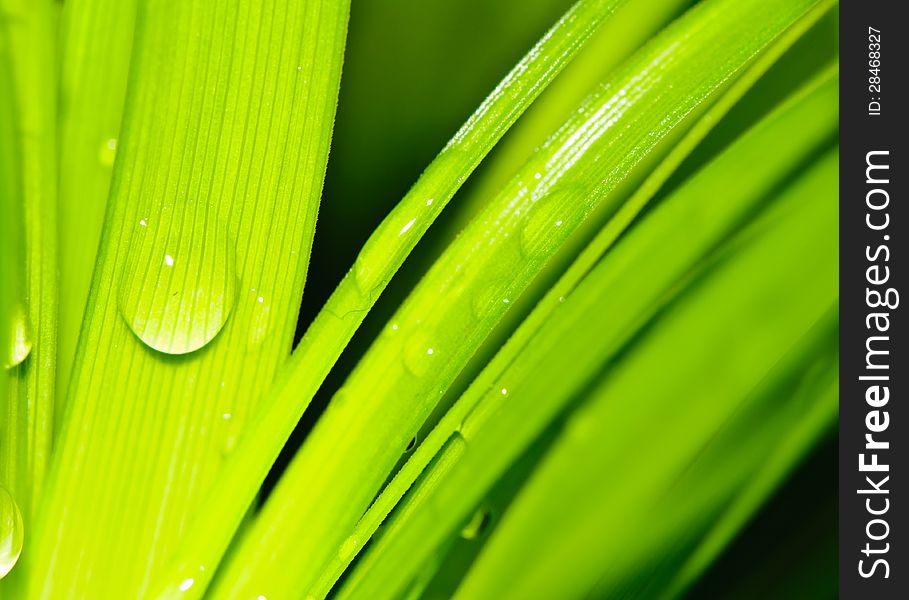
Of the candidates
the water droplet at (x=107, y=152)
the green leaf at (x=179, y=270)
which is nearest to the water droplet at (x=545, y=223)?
the green leaf at (x=179, y=270)

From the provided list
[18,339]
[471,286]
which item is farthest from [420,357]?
[18,339]

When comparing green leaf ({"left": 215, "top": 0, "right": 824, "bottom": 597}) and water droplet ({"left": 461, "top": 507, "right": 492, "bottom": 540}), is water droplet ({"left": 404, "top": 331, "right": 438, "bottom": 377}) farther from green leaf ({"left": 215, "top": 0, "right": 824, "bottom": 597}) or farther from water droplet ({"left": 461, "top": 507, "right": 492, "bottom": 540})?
water droplet ({"left": 461, "top": 507, "right": 492, "bottom": 540})

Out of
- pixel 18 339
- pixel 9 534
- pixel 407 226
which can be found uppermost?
pixel 407 226

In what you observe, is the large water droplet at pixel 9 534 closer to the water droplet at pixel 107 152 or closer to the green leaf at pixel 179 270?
the green leaf at pixel 179 270

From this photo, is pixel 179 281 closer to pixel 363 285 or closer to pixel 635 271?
pixel 363 285

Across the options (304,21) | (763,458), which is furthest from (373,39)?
(763,458)

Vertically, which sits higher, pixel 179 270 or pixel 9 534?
pixel 179 270
